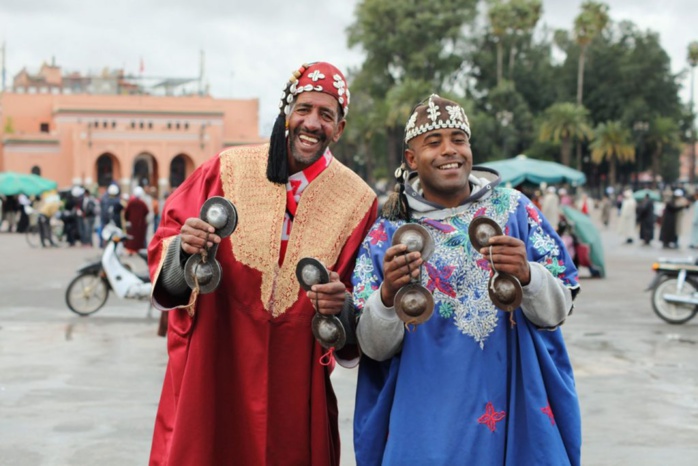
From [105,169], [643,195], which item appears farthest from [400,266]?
[105,169]

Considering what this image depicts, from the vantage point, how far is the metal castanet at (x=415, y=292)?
2.69 metres

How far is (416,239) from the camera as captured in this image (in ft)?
8.97

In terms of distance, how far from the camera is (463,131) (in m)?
3.03

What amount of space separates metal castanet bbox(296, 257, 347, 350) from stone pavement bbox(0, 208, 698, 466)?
264cm

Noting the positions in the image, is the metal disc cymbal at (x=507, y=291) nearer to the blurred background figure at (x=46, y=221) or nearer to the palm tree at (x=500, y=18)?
the blurred background figure at (x=46, y=221)

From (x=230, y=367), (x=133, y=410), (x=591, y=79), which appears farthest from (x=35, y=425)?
(x=591, y=79)

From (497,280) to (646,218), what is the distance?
23.5 metres

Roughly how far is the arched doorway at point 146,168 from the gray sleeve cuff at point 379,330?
64431 millimetres

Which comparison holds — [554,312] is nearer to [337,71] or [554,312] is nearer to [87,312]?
[337,71]

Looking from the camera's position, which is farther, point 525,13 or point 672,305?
point 525,13

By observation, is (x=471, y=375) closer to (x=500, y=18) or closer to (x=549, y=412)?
(x=549, y=412)

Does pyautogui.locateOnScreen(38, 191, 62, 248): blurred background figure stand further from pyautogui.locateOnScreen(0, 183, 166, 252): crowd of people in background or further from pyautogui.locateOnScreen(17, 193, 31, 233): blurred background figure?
pyautogui.locateOnScreen(17, 193, 31, 233): blurred background figure

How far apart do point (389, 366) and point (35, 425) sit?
3691 millimetres

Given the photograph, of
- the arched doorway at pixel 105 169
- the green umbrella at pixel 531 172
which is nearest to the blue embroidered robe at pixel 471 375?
the green umbrella at pixel 531 172
